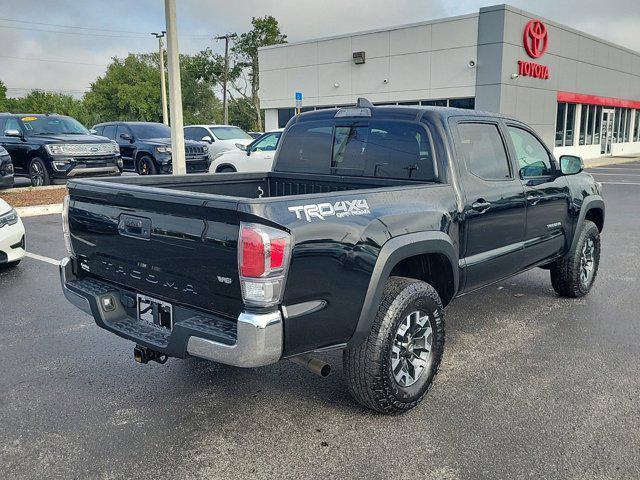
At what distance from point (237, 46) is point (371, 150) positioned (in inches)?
2128

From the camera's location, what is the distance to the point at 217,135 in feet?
60.8

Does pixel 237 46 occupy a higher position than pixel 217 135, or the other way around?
pixel 237 46

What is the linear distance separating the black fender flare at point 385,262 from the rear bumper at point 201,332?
0.56 metres

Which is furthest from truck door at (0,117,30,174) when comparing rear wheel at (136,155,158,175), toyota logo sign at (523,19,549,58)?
toyota logo sign at (523,19,549,58)

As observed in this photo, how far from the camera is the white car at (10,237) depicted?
22.0ft

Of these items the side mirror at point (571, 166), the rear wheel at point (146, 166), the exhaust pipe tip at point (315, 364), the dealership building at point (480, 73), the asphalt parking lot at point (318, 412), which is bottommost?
the asphalt parking lot at point (318, 412)

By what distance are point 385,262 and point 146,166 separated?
1434cm

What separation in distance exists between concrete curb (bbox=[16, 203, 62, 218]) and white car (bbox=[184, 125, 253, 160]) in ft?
21.7

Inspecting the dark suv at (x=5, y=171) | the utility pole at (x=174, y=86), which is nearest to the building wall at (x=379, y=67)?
the utility pole at (x=174, y=86)

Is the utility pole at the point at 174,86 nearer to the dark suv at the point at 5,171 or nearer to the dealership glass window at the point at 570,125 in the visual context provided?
the dark suv at the point at 5,171

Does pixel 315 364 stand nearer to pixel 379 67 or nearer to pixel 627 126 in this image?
pixel 379 67

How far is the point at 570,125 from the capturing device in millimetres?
29344

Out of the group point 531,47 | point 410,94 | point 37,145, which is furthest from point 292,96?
point 37,145

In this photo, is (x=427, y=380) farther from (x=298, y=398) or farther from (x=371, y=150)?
(x=371, y=150)
